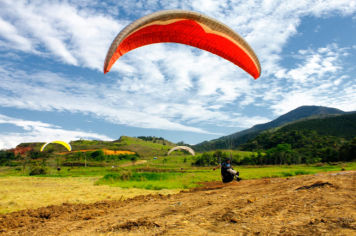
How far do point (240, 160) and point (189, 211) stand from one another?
65777mm

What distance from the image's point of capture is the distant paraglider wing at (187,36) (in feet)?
21.4

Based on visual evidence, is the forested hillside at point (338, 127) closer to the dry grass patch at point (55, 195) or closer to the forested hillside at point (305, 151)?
the forested hillside at point (305, 151)

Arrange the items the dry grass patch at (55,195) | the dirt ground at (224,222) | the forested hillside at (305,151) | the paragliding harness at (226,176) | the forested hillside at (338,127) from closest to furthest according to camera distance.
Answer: the dirt ground at (224,222), the dry grass patch at (55,195), the paragliding harness at (226,176), the forested hillside at (305,151), the forested hillside at (338,127)

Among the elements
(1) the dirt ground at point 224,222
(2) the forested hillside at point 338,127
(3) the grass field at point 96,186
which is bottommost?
(3) the grass field at point 96,186

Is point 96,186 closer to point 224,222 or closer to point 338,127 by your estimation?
point 224,222

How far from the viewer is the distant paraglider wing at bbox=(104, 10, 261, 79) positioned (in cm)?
652

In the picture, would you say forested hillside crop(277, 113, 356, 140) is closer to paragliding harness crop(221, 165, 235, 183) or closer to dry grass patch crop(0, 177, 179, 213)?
paragliding harness crop(221, 165, 235, 183)

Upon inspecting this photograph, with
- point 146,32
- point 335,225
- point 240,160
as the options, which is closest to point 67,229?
point 335,225

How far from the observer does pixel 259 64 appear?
32.2 feet

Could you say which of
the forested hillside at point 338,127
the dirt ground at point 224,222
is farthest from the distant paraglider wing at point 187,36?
the forested hillside at point 338,127

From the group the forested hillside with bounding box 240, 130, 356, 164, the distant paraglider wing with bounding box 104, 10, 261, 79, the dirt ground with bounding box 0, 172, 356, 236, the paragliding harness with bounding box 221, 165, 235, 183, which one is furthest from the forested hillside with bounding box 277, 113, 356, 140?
the dirt ground with bounding box 0, 172, 356, 236

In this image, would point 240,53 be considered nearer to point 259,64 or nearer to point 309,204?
point 259,64

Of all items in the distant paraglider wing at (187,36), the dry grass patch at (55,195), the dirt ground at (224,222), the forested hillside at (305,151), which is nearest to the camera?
the dirt ground at (224,222)

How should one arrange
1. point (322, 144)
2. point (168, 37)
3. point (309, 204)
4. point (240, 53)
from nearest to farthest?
1. point (309, 204)
2. point (168, 37)
3. point (240, 53)
4. point (322, 144)
